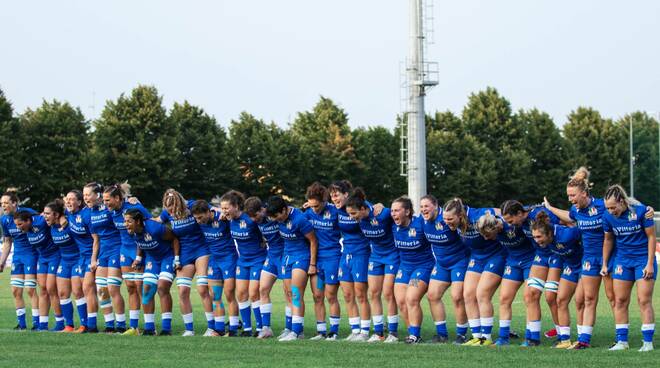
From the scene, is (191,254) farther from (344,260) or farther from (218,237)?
(344,260)

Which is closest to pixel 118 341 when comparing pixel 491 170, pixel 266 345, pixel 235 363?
pixel 266 345

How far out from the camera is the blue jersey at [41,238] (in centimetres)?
1669

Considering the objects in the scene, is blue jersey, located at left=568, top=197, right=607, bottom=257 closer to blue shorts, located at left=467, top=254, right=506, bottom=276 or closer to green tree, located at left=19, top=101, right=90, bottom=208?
blue shorts, located at left=467, top=254, right=506, bottom=276

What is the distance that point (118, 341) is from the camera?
14.5 meters

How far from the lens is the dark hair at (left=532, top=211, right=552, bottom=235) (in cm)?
1332

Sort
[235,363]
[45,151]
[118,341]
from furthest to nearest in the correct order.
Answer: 1. [45,151]
2. [118,341]
3. [235,363]

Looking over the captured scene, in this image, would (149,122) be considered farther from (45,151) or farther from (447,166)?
(447,166)

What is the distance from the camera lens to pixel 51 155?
198ft

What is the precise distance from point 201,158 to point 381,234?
169 ft

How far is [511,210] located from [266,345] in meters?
3.44

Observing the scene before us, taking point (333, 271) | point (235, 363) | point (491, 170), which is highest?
point (491, 170)

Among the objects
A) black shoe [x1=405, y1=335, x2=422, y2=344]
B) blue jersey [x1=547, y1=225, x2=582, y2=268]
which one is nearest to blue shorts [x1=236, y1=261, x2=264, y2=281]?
black shoe [x1=405, y1=335, x2=422, y2=344]

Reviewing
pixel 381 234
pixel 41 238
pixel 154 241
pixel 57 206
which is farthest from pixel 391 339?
pixel 41 238

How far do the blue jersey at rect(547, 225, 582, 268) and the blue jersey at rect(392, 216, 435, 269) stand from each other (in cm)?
162
